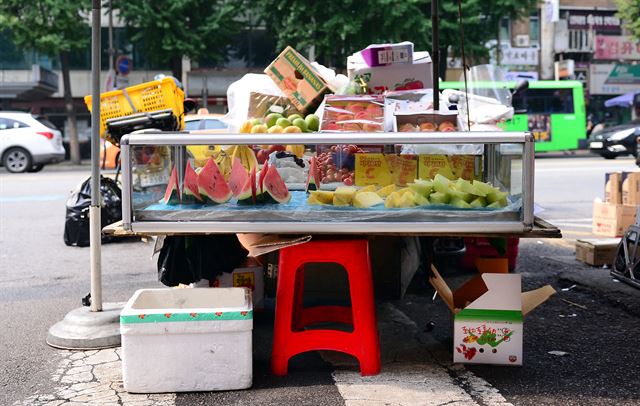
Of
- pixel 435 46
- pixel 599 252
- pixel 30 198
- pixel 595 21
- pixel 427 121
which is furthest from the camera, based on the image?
pixel 595 21

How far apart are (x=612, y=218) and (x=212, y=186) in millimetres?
5502

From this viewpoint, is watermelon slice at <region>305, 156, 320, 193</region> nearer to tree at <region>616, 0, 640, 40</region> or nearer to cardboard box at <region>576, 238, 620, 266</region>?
cardboard box at <region>576, 238, 620, 266</region>

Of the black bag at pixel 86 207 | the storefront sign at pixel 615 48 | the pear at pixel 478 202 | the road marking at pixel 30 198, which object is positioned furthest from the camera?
the storefront sign at pixel 615 48

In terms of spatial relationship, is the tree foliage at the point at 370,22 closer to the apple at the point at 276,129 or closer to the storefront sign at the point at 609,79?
the storefront sign at the point at 609,79

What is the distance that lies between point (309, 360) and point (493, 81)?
12.2ft

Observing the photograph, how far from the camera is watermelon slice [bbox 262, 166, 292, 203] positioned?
384 cm

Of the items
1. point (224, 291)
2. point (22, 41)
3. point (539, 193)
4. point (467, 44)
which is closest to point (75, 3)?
point (22, 41)

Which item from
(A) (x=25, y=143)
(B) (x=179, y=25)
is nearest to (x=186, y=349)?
(A) (x=25, y=143)

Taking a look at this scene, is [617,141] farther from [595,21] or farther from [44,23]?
[44,23]

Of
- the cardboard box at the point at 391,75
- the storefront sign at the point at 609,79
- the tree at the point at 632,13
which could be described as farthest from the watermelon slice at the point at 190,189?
the storefront sign at the point at 609,79

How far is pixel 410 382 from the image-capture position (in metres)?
3.67

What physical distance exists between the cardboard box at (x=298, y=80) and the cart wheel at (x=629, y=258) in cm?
241

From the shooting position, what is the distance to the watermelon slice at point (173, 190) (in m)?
3.88

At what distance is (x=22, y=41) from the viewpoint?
976 inches
